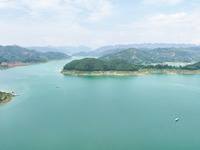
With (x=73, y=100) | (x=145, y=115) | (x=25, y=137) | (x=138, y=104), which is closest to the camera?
(x=25, y=137)

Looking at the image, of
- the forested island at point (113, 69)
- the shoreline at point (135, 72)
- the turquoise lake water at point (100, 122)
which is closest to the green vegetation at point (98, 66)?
the forested island at point (113, 69)

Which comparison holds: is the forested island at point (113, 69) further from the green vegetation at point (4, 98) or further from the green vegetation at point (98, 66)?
the green vegetation at point (4, 98)

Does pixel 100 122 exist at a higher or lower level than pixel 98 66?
lower

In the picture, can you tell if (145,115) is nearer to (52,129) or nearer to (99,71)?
(52,129)

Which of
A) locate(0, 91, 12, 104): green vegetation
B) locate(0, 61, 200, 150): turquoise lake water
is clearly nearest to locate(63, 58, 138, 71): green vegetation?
locate(0, 61, 200, 150): turquoise lake water

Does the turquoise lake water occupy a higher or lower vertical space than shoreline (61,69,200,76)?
lower

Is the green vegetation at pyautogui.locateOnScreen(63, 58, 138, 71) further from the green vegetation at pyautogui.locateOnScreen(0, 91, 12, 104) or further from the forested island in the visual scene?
the green vegetation at pyautogui.locateOnScreen(0, 91, 12, 104)

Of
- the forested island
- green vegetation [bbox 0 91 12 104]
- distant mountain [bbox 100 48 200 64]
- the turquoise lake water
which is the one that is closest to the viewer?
the turquoise lake water

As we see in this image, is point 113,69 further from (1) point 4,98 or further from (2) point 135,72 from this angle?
(1) point 4,98

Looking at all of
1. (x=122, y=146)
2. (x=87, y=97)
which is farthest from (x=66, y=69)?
(x=122, y=146)

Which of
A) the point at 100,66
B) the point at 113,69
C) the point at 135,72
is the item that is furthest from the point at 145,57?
the point at 100,66

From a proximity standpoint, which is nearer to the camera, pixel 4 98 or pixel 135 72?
pixel 4 98
